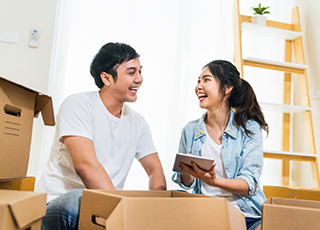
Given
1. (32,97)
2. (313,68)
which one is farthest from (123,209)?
(313,68)

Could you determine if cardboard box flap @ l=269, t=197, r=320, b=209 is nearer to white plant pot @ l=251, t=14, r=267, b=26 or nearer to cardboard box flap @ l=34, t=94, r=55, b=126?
cardboard box flap @ l=34, t=94, r=55, b=126

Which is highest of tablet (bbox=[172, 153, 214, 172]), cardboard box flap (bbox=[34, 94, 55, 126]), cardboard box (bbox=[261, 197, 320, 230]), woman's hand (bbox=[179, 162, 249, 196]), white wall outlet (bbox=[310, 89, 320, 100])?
white wall outlet (bbox=[310, 89, 320, 100])

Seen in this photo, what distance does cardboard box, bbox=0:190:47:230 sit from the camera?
572mm

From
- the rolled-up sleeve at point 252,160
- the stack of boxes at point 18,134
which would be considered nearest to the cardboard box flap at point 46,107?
the stack of boxes at point 18,134

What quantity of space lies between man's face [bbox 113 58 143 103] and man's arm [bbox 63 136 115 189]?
0.96 ft

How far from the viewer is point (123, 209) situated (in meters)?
0.69

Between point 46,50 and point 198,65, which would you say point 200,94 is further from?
point 46,50

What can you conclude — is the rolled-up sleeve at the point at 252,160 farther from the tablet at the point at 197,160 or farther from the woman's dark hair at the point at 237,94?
the tablet at the point at 197,160

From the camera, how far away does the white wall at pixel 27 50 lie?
6.95 feet

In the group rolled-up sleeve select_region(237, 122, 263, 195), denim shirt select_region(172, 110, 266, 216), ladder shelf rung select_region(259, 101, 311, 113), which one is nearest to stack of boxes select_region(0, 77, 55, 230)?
denim shirt select_region(172, 110, 266, 216)

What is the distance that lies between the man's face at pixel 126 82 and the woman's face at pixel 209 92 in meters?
0.30

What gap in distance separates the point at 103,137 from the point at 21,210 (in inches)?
29.0

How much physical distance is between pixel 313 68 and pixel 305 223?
1902 mm

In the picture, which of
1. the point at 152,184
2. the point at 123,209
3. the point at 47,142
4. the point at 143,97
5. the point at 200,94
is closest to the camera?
the point at 123,209
